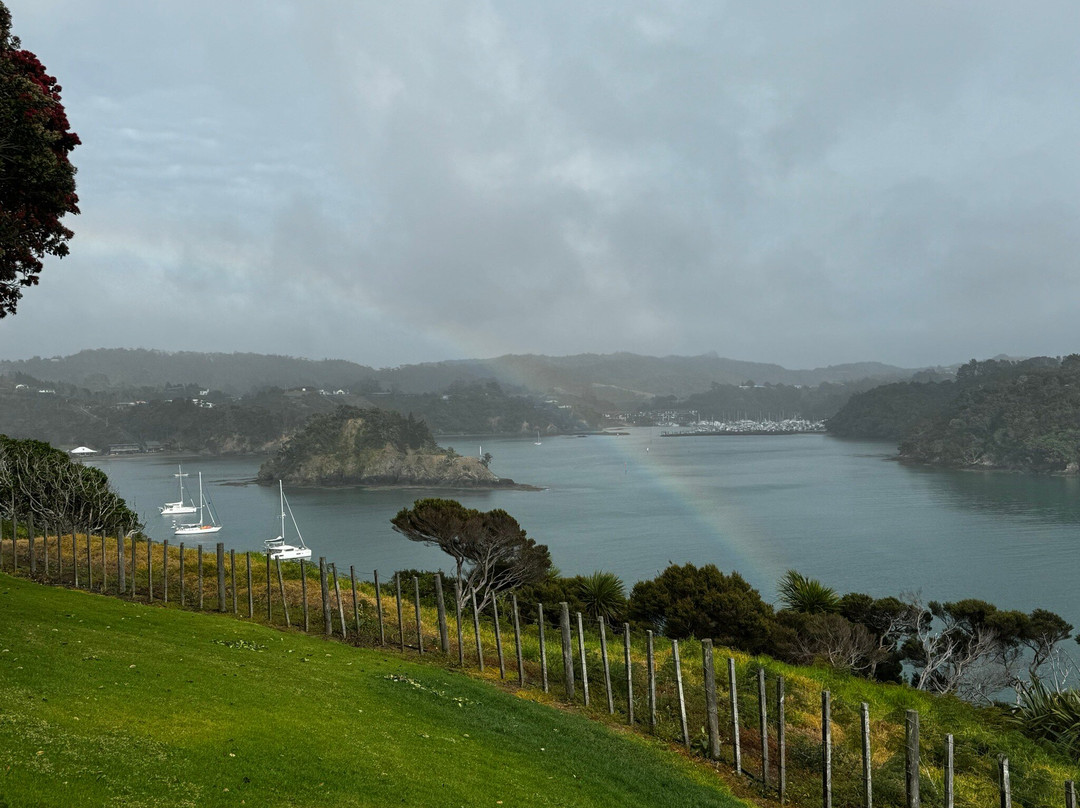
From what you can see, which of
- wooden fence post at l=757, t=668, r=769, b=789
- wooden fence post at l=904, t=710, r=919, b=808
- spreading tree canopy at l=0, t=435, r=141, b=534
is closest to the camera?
wooden fence post at l=904, t=710, r=919, b=808

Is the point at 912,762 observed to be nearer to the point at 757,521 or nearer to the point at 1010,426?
the point at 757,521

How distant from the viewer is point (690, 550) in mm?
64312

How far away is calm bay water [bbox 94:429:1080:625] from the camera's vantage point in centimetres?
5594

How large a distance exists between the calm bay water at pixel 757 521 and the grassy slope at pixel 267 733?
29440 millimetres

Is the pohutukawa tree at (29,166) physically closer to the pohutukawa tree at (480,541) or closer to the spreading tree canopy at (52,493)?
the pohutukawa tree at (480,541)

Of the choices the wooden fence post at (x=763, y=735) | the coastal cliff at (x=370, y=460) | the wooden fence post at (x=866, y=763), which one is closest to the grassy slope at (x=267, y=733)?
the wooden fence post at (x=763, y=735)

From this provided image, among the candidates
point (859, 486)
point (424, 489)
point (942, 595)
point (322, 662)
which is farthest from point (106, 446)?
point (322, 662)

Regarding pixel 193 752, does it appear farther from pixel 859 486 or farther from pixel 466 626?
pixel 859 486

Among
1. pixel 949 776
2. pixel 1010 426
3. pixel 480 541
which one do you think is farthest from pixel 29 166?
pixel 1010 426

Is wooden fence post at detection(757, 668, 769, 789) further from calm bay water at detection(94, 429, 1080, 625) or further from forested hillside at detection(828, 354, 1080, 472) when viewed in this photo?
forested hillside at detection(828, 354, 1080, 472)

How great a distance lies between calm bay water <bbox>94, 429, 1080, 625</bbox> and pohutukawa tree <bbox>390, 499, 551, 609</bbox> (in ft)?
66.4

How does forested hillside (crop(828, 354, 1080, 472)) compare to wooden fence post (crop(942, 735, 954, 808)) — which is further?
forested hillside (crop(828, 354, 1080, 472))

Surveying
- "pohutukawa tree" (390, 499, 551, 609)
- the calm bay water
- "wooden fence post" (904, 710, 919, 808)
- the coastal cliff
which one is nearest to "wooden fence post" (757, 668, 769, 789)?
"wooden fence post" (904, 710, 919, 808)

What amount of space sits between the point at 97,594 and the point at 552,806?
13.1 metres
